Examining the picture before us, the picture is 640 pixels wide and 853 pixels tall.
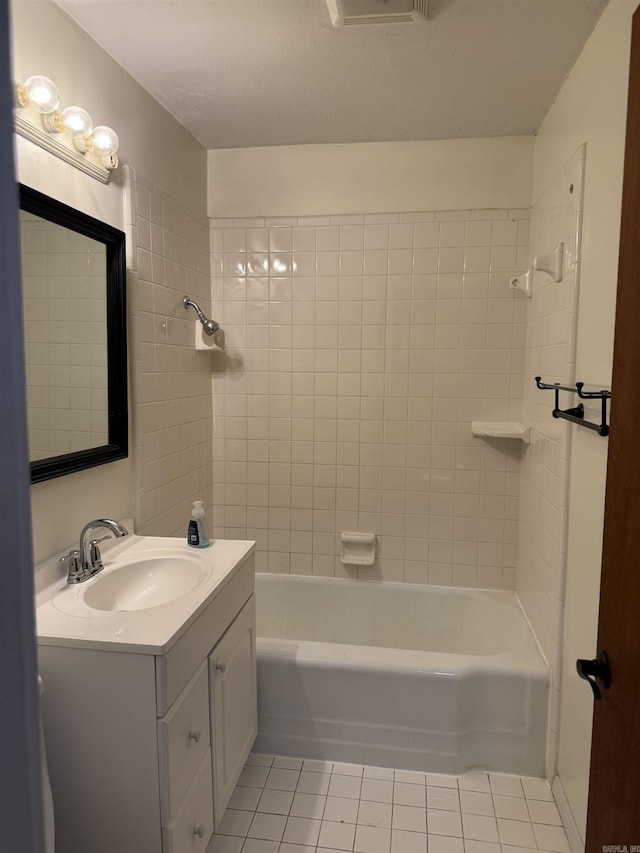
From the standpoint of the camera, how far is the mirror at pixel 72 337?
146 cm

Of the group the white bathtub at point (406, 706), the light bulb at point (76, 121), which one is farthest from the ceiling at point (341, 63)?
the white bathtub at point (406, 706)

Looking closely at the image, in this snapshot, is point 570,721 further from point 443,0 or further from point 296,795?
point 443,0

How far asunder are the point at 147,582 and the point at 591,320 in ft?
5.25

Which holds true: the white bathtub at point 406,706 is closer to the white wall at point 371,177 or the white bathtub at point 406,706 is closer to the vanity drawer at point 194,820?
the vanity drawer at point 194,820

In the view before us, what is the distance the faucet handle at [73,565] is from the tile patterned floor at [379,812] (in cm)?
95

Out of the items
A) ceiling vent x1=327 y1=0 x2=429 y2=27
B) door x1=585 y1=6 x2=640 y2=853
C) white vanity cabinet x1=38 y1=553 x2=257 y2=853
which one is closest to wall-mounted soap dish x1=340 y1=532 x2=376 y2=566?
white vanity cabinet x1=38 y1=553 x2=257 y2=853

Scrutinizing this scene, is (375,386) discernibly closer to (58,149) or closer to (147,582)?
(147,582)

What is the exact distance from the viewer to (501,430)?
2.47 metres

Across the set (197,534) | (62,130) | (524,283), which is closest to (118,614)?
(197,534)

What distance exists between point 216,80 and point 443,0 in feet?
2.84

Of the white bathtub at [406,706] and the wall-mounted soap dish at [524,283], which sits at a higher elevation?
the wall-mounted soap dish at [524,283]

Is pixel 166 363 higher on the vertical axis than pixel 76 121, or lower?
lower

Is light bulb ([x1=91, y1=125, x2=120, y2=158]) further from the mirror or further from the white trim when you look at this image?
the mirror

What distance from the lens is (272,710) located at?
82.0 inches
